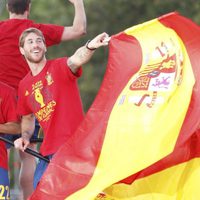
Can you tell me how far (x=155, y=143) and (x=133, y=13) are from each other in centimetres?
2769

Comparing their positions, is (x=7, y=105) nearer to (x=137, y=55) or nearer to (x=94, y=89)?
(x=137, y=55)

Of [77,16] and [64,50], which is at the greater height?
[77,16]

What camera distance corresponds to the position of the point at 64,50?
34.7 metres

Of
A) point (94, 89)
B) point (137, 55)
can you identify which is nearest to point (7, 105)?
point (137, 55)

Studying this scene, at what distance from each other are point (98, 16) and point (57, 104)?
88.7 ft

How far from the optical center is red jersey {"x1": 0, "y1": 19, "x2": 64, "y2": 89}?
10.6 meters

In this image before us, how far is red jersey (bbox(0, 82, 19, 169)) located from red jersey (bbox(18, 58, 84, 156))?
1.29ft

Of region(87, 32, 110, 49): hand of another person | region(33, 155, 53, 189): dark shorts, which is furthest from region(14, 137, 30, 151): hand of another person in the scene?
region(87, 32, 110, 49): hand of another person

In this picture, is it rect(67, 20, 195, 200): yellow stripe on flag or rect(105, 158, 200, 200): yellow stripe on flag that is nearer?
rect(67, 20, 195, 200): yellow stripe on flag

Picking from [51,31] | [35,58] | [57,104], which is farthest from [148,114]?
[51,31]

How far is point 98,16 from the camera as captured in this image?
36.3 m

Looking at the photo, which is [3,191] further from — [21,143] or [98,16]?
[98,16]

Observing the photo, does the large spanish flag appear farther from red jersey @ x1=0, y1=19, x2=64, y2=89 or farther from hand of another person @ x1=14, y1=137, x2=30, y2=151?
red jersey @ x1=0, y1=19, x2=64, y2=89

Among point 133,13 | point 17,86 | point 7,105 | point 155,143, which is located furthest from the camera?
point 133,13
